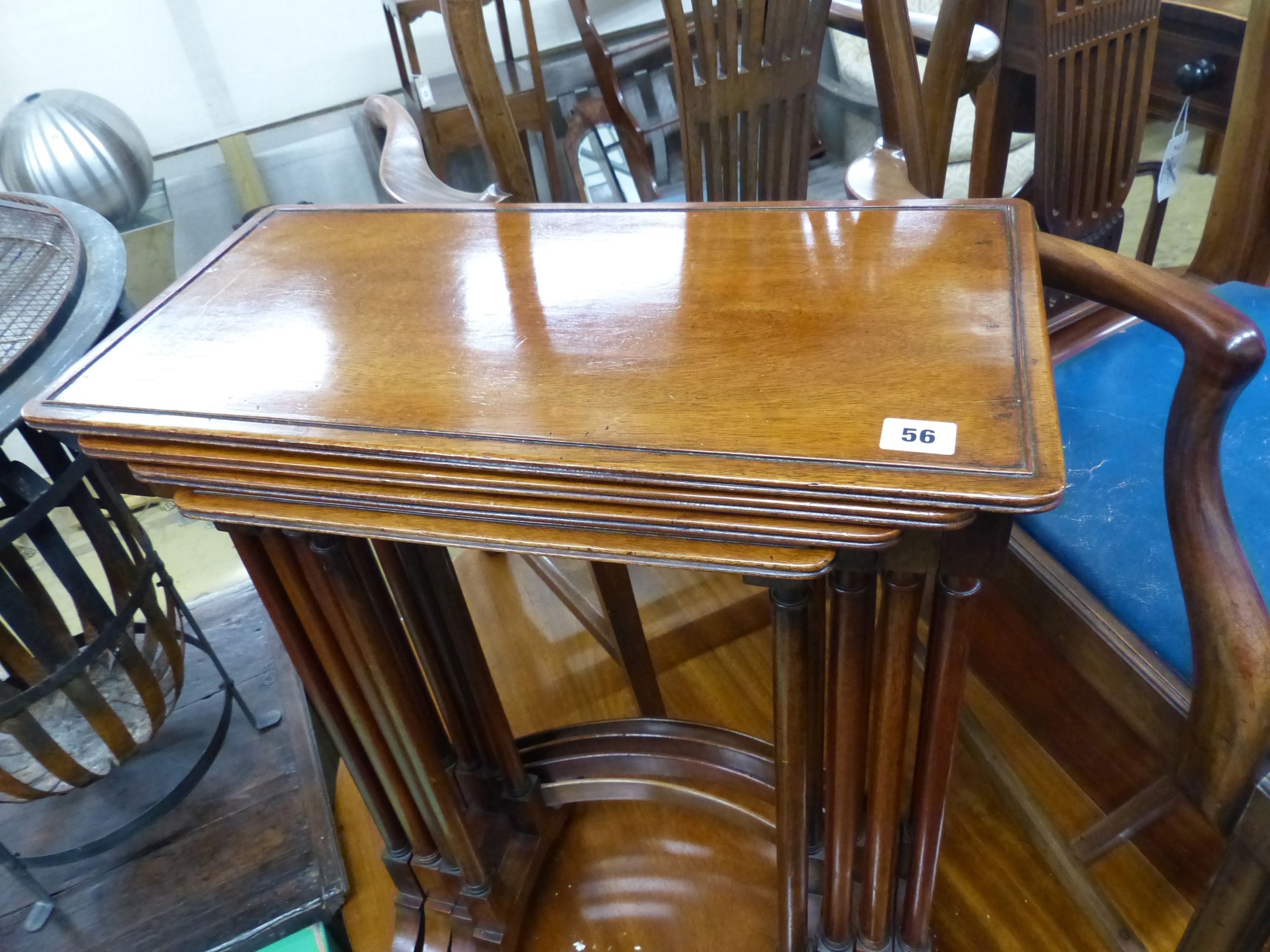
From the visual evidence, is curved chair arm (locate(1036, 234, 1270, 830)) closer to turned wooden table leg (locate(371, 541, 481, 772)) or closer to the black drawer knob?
turned wooden table leg (locate(371, 541, 481, 772))

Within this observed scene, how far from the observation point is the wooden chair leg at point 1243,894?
1.89ft

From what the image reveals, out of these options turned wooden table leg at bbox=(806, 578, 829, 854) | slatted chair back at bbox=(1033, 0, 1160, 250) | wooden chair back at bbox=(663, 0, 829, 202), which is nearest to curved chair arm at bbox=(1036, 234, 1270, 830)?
turned wooden table leg at bbox=(806, 578, 829, 854)

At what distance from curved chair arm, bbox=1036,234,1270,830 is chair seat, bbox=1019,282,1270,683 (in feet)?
0.28

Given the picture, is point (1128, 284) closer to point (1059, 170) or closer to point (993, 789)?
point (1059, 170)

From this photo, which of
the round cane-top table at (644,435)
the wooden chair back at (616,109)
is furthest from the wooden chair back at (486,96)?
the wooden chair back at (616,109)

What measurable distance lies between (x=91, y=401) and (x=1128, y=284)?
79 centimetres

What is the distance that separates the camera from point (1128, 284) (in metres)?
0.69

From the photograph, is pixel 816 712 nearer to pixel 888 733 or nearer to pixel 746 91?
pixel 888 733

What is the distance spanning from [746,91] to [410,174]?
42 cm

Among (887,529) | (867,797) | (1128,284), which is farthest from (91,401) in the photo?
(1128,284)

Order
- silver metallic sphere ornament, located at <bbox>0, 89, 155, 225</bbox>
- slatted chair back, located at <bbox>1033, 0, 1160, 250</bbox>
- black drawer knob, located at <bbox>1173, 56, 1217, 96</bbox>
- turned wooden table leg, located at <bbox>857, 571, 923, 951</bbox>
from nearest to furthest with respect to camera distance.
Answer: turned wooden table leg, located at <bbox>857, 571, 923, 951</bbox>
slatted chair back, located at <bbox>1033, 0, 1160, 250</bbox>
black drawer knob, located at <bbox>1173, 56, 1217, 96</bbox>
silver metallic sphere ornament, located at <bbox>0, 89, 155, 225</bbox>

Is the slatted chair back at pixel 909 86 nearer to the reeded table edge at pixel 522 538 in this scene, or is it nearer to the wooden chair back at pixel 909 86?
the wooden chair back at pixel 909 86

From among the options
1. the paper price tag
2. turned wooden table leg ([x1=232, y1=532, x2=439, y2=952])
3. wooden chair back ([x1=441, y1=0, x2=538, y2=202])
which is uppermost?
wooden chair back ([x1=441, y1=0, x2=538, y2=202])

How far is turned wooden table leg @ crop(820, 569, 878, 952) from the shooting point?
1.87 ft
